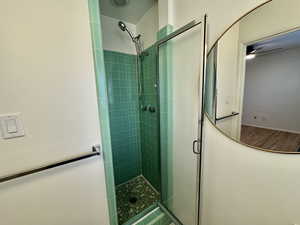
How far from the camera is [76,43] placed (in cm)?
80

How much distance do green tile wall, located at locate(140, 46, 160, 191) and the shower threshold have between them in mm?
107

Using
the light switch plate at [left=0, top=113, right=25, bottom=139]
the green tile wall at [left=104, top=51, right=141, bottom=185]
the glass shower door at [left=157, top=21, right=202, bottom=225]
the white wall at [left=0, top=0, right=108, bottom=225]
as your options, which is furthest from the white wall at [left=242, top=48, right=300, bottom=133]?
the green tile wall at [left=104, top=51, right=141, bottom=185]

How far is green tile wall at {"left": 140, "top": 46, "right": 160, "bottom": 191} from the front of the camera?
1634 mm

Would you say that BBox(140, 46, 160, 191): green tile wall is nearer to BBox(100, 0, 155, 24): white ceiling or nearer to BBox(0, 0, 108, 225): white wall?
BBox(100, 0, 155, 24): white ceiling

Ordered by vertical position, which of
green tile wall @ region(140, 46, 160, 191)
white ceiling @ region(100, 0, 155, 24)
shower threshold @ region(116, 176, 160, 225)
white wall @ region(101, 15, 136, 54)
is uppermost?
white ceiling @ region(100, 0, 155, 24)

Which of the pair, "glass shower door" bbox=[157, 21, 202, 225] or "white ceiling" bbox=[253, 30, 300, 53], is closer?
"white ceiling" bbox=[253, 30, 300, 53]

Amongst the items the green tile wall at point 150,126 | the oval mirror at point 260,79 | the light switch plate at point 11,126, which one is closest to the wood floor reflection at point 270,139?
the oval mirror at point 260,79

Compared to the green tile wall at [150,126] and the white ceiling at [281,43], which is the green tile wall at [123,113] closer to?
the green tile wall at [150,126]

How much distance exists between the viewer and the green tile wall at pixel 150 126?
163 centimetres

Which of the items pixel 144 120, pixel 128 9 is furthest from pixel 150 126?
pixel 128 9

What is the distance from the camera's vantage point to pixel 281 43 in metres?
0.69

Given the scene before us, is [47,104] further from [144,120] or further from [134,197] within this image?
[134,197]

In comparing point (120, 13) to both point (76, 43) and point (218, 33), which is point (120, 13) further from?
point (218, 33)

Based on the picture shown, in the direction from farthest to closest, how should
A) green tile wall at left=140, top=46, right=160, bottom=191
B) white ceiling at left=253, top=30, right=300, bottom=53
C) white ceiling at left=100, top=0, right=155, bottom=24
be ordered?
green tile wall at left=140, top=46, right=160, bottom=191
white ceiling at left=100, top=0, right=155, bottom=24
white ceiling at left=253, top=30, right=300, bottom=53
